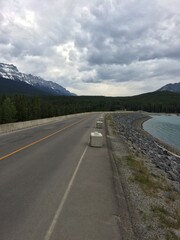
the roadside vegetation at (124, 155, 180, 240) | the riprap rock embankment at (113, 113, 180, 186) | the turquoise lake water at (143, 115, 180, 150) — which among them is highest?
the roadside vegetation at (124, 155, 180, 240)

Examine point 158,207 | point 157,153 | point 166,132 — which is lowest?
point 166,132

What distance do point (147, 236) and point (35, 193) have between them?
3.32 m

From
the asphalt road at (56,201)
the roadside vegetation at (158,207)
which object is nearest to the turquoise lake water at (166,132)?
the roadside vegetation at (158,207)

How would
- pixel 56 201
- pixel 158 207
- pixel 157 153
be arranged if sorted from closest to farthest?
1. pixel 56 201
2. pixel 158 207
3. pixel 157 153

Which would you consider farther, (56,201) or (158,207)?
(158,207)

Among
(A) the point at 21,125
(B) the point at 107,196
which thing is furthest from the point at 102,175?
(A) the point at 21,125

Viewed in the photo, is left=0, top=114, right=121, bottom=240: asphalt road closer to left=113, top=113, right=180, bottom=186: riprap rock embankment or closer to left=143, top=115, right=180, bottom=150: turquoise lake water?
left=113, top=113, right=180, bottom=186: riprap rock embankment

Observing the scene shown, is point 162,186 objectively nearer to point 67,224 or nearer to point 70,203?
point 70,203

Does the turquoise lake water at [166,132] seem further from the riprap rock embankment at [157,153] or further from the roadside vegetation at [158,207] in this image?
the roadside vegetation at [158,207]

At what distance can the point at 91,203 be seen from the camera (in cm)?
755

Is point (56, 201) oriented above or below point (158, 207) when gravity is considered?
above

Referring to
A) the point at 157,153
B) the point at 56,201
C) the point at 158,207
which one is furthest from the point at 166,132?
the point at 56,201

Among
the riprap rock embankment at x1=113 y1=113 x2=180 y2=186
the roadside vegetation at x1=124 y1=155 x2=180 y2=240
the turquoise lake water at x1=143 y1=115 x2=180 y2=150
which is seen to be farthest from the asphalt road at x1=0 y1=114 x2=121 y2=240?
the turquoise lake water at x1=143 y1=115 x2=180 y2=150

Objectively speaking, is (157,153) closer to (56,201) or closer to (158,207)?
(158,207)
